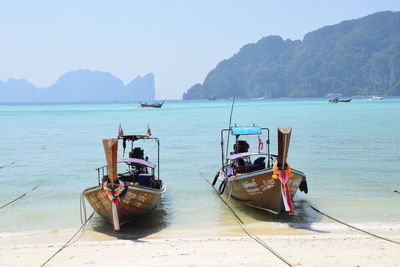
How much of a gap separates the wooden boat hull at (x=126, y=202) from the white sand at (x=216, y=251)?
103 centimetres

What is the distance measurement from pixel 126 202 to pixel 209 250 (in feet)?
9.98

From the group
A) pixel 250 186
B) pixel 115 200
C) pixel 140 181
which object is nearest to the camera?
pixel 115 200

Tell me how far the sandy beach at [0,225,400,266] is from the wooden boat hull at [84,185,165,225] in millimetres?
723

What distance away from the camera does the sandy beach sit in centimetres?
936

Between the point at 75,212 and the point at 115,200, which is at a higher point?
the point at 115,200

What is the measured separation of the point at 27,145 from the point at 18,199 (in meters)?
21.7

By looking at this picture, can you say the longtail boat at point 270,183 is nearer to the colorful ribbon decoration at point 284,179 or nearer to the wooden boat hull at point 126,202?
the colorful ribbon decoration at point 284,179

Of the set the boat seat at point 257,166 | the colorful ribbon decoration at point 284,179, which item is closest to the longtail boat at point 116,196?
the boat seat at point 257,166

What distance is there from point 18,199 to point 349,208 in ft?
40.9

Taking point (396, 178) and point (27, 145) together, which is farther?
point (27, 145)

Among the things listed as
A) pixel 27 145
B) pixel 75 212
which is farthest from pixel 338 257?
pixel 27 145

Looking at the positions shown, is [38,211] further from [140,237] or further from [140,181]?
[140,237]

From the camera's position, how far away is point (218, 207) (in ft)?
50.9

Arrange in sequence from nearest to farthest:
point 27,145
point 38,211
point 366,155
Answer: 1. point 38,211
2. point 366,155
3. point 27,145
